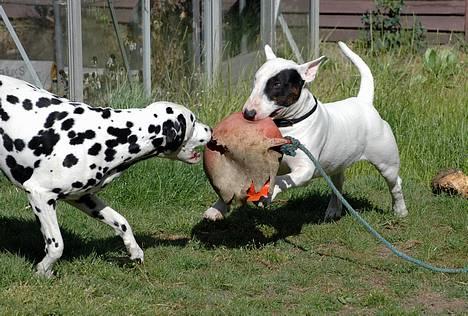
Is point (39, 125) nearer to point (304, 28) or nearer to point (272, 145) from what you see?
point (272, 145)

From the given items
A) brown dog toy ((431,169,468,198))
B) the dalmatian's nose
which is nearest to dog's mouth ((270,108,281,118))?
the dalmatian's nose

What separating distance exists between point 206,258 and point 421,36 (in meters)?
11.0

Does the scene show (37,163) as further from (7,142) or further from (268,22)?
(268,22)

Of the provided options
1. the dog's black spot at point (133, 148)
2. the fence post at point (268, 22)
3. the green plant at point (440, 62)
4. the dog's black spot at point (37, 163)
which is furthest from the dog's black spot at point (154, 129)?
the green plant at point (440, 62)

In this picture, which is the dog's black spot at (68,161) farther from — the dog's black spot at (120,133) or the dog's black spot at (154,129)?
the dog's black spot at (154,129)

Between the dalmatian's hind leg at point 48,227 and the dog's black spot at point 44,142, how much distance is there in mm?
287

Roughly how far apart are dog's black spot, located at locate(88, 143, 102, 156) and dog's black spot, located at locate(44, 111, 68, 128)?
0.29 meters

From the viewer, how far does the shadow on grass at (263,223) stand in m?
7.34

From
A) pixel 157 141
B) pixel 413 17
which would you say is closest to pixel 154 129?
pixel 157 141

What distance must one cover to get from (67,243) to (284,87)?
2084mm

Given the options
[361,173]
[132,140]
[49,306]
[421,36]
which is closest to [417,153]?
[361,173]

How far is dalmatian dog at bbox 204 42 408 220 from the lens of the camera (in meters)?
6.71

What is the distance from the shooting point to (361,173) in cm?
980

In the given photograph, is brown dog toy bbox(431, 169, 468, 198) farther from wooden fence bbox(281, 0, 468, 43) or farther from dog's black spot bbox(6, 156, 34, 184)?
wooden fence bbox(281, 0, 468, 43)
